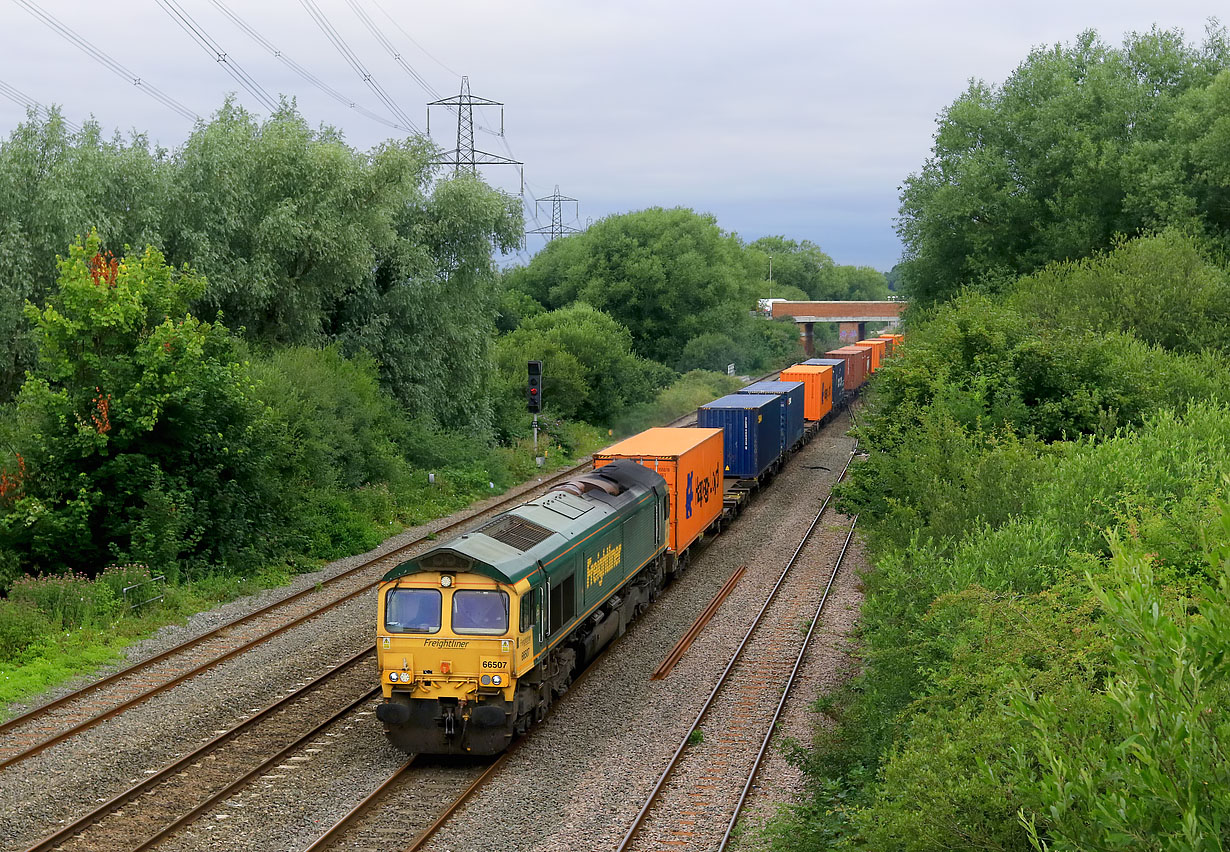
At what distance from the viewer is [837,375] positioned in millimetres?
56562

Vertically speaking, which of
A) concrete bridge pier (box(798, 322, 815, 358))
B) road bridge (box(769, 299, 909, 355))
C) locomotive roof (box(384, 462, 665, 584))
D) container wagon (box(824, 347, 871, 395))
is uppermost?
road bridge (box(769, 299, 909, 355))

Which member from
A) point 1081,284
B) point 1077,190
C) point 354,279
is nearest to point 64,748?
point 354,279

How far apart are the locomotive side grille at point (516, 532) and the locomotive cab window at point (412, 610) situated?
5.11ft

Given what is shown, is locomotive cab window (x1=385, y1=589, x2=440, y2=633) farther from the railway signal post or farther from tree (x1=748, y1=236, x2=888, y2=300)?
tree (x1=748, y1=236, x2=888, y2=300)

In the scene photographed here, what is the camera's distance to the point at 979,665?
10430 mm

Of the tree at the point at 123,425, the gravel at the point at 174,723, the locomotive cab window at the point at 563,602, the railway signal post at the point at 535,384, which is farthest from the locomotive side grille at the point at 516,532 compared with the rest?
the railway signal post at the point at 535,384

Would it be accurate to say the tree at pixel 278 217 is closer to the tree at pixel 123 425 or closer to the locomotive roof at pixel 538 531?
the tree at pixel 123 425

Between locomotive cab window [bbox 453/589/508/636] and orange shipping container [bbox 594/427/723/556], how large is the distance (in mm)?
10038

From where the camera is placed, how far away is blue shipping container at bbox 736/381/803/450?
39000mm

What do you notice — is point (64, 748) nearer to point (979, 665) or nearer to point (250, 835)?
point (250, 835)

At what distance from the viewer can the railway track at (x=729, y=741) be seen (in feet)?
42.7

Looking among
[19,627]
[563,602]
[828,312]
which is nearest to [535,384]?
[19,627]

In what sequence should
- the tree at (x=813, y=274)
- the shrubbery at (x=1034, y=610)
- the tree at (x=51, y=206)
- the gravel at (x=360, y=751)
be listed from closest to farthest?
the shrubbery at (x=1034, y=610) → the gravel at (x=360, y=751) → the tree at (x=51, y=206) → the tree at (x=813, y=274)

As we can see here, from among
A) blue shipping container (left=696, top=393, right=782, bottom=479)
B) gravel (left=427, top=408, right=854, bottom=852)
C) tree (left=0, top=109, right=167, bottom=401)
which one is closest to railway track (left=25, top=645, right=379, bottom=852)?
gravel (left=427, top=408, right=854, bottom=852)
